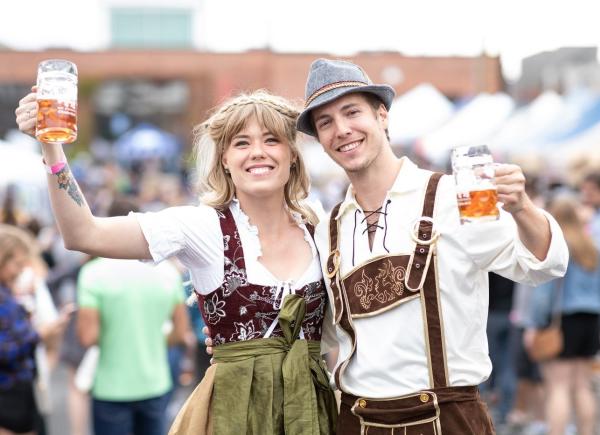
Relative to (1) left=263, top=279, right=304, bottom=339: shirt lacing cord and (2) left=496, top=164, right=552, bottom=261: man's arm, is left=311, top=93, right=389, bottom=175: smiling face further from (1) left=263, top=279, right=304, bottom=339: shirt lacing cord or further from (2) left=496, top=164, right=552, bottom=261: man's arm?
(2) left=496, top=164, right=552, bottom=261: man's arm

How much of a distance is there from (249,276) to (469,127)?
12.3 m

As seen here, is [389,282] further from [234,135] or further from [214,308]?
[234,135]

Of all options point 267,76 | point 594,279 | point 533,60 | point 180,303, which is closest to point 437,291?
point 180,303

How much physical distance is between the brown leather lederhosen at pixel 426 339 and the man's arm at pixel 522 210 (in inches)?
12.6

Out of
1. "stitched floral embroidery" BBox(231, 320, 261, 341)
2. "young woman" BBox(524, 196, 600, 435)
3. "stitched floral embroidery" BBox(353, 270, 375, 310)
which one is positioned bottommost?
"young woman" BBox(524, 196, 600, 435)

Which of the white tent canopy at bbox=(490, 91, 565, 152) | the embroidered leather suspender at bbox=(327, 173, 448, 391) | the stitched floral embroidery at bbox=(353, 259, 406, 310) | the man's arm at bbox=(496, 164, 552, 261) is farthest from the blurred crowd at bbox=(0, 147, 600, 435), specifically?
the white tent canopy at bbox=(490, 91, 565, 152)

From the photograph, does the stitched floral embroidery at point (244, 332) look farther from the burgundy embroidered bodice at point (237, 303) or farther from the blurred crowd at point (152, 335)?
the blurred crowd at point (152, 335)

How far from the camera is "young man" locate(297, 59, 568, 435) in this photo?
116 inches

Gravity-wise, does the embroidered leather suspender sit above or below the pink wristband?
below

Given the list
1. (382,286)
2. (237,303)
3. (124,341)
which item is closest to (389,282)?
(382,286)

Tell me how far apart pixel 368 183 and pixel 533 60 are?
143 feet

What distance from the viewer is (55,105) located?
276 centimetres

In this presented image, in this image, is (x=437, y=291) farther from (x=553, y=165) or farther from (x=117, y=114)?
(x=117, y=114)

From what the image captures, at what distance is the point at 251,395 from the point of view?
10.3 ft
